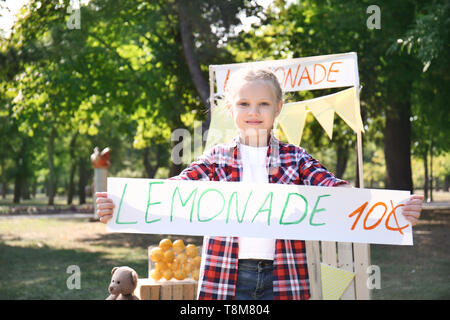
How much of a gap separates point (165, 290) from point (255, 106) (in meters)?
3.06

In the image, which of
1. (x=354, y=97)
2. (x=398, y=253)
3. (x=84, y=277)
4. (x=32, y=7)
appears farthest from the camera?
(x=32, y=7)

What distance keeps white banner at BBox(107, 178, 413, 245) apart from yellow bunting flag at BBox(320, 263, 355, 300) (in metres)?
2.54

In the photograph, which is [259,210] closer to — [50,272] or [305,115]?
[305,115]

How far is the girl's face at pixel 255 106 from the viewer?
2.58m

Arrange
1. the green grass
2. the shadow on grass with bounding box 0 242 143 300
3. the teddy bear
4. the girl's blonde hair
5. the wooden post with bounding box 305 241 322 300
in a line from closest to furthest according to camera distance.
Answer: the girl's blonde hair → the teddy bear → the wooden post with bounding box 305 241 322 300 → the shadow on grass with bounding box 0 242 143 300 → the green grass

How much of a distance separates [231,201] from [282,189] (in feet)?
0.84

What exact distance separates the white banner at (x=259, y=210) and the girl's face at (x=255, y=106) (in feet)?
0.99

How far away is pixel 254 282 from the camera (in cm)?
249

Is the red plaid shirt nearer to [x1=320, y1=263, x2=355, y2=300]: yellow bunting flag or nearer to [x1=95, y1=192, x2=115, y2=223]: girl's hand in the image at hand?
[x1=95, y1=192, x2=115, y2=223]: girl's hand

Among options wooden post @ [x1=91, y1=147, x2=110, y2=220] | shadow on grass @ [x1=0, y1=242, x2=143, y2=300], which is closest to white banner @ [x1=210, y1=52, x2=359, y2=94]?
shadow on grass @ [x1=0, y1=242, x2=143, y2=300]

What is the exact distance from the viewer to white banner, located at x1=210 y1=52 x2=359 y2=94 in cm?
485

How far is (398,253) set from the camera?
11.7m
